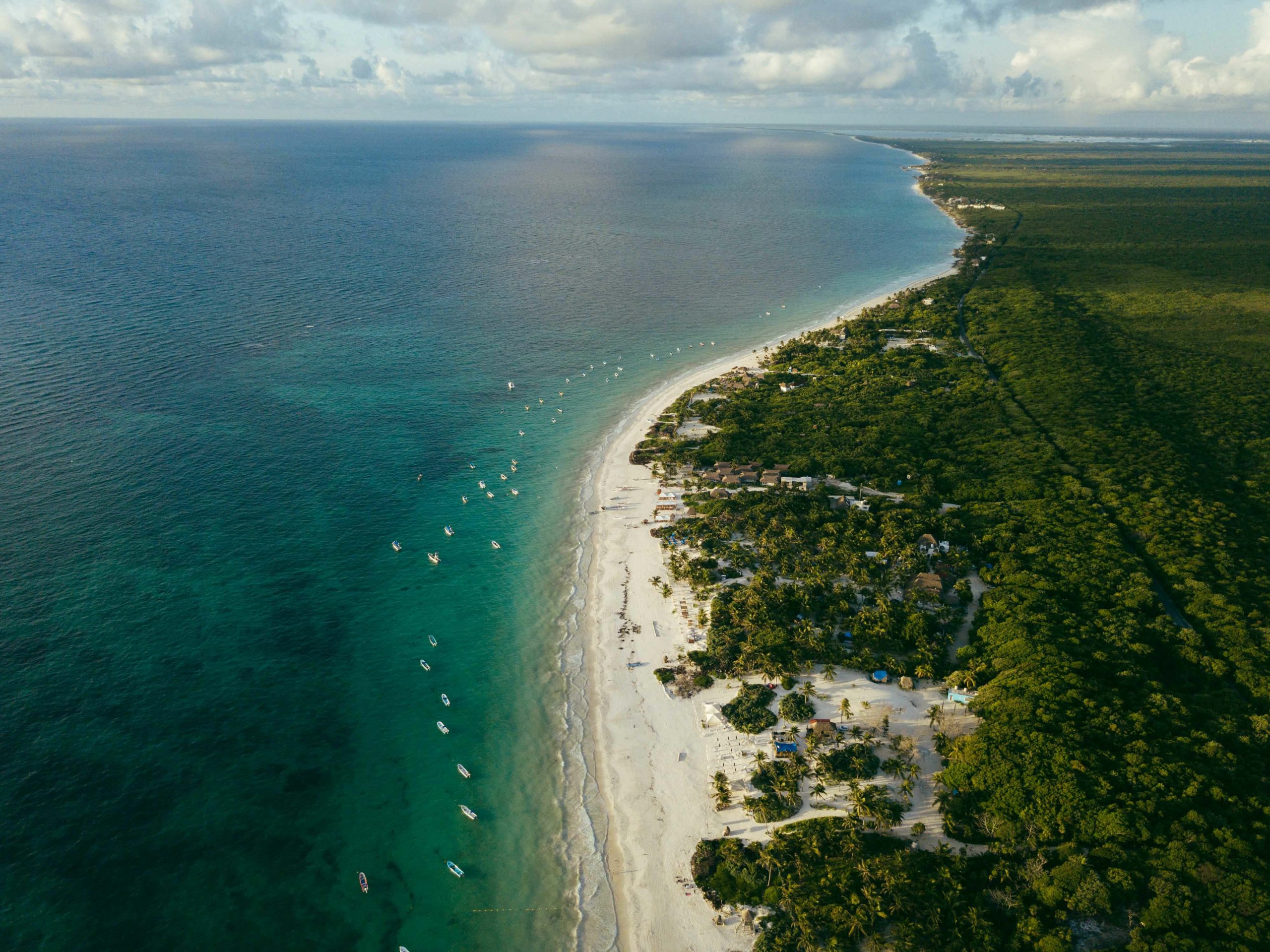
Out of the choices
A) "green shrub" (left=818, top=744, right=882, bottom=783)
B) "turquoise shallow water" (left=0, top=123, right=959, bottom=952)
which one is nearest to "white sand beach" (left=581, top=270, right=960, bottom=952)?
"green shrub" (left=818, top=744, right=882, bottom=783)

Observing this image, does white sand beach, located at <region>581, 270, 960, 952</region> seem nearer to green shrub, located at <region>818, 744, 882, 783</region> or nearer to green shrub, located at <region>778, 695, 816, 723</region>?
green shrub, located at <region>778, 695, 816, 723</region>

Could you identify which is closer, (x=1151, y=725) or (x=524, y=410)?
(x=1151, y=725)

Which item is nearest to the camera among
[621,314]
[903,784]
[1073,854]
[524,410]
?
[1073,854]

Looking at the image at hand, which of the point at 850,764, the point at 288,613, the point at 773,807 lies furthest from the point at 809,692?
the point at 288,613

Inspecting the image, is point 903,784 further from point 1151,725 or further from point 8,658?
point 8,658

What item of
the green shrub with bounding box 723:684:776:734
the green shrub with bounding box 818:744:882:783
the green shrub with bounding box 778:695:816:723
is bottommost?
the green shrub with bounding box 723:684:776:734

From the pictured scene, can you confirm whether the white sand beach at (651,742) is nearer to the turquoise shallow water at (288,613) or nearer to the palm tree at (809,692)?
the palm tree at (809,692)

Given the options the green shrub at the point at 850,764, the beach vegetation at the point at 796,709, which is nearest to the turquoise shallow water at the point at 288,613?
the beach vegetation at the point at 796,709

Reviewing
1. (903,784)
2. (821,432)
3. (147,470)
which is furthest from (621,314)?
(903,784)
